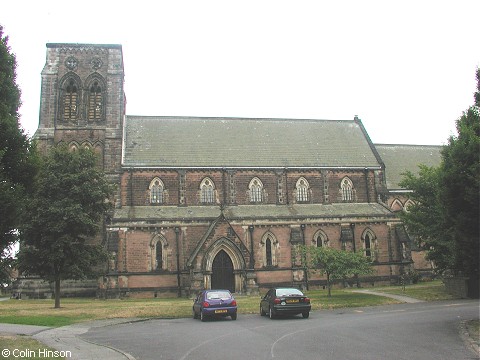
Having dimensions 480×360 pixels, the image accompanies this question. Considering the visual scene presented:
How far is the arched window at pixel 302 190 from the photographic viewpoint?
154 ft

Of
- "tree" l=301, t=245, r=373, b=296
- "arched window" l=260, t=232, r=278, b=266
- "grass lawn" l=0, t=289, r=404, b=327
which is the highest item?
"arched window" l=260, t=232, r=278, b=266

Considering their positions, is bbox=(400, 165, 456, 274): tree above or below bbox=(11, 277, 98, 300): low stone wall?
above

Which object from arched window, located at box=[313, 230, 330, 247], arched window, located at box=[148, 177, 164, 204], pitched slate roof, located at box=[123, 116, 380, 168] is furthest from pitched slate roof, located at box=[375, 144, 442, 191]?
arched window, located at box=[148, 177, 164, 204]

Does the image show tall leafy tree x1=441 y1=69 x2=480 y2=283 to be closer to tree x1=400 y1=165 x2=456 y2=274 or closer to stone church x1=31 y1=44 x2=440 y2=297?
tree x1=400 y1=165 x2=456 y2=274

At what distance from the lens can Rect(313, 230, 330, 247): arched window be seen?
43.9 metres

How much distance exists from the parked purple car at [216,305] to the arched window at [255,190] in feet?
71.9

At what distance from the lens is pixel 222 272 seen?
40188 mm

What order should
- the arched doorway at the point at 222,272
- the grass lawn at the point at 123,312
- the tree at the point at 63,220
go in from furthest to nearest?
the arched doorway at the point at 222,272 < the tree at the point at 63,220 < the grass lawn at the point at 123,312

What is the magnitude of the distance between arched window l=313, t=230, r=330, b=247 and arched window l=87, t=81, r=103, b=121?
23.3 m

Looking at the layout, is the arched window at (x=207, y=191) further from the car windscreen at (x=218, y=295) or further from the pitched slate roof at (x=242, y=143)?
the car windscreen at (x=218, y=295)

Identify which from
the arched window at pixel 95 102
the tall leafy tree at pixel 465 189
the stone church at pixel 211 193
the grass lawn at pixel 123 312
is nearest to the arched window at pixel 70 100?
the stone church at pixel 211 193

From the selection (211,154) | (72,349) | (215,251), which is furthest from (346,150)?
(72,349)

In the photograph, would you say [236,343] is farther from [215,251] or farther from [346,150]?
[346,150]

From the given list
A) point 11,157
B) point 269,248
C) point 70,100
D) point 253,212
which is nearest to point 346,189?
point 253,212
